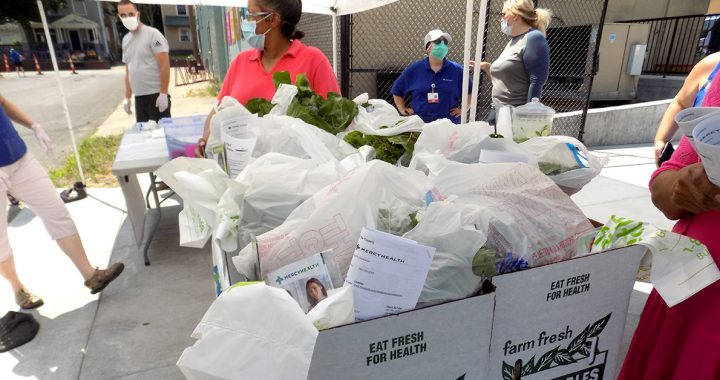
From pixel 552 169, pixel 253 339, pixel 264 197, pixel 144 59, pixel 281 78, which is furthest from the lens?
pixel 144 59

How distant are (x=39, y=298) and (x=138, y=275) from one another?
59 centimetres

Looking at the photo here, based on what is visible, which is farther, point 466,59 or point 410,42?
point 410,42

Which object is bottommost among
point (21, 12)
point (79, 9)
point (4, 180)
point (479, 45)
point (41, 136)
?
point (4, 180)

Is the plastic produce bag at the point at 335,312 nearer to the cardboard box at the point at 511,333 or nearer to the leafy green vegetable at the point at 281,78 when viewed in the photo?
the cardboard box at the point at 511,333

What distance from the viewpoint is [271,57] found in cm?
246

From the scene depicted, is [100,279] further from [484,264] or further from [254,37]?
Result: [484,264]

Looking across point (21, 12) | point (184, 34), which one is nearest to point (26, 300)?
point (21, 12)

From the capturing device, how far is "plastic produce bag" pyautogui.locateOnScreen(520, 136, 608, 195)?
1.19 metres

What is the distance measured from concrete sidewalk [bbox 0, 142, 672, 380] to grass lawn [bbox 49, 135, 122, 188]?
86cm

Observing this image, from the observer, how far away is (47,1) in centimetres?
3853

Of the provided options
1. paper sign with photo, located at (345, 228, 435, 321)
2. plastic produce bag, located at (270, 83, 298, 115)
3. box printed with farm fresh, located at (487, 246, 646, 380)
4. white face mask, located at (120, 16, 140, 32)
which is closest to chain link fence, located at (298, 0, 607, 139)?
white face mask, located at (120, 16, 140, 32)

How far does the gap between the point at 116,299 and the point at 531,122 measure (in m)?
2.75

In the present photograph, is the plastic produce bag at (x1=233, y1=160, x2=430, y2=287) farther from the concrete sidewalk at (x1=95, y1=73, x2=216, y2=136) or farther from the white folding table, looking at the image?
the concrete sidewalk at (x1=95, y1=73, x2=216, y2=136)

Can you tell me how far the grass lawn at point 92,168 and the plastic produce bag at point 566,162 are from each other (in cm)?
→ 514
